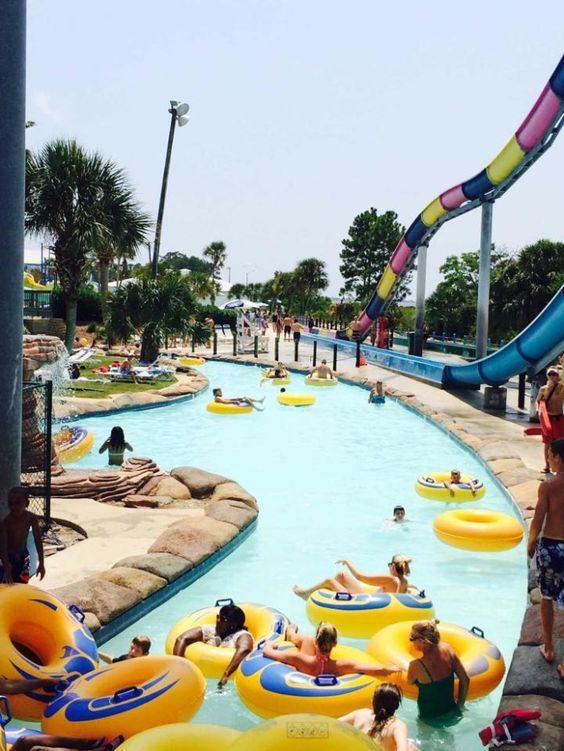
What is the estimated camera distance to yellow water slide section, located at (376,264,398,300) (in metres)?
27.4

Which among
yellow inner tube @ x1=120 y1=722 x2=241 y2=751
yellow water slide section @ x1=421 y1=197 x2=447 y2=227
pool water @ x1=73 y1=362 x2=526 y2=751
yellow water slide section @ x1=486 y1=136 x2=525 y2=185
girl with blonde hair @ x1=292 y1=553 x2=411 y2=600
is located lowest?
pool water @ x1=73 y1=362 x2=526 y2=751

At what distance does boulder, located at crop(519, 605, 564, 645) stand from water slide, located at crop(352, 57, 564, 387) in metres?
8.94

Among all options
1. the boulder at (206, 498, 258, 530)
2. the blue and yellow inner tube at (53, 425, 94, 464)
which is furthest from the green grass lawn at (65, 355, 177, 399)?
the boulder at (206, 498, 258, 530)

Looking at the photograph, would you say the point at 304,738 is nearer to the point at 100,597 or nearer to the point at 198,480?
the point at 100,597

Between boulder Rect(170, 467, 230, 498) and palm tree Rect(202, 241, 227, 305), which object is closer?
boulder Rect(170, 467, 230, 498)

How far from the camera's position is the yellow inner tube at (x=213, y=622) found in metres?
4.97

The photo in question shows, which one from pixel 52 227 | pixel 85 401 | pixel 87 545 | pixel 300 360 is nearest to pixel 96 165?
pixel 52 227

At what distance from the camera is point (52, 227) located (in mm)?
19750

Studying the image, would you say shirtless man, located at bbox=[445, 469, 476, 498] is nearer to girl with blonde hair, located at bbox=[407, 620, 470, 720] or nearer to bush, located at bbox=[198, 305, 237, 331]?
girl with blonde hair, located at bbox=[407, 620, 470, 720]

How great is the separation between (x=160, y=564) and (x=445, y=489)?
432 centimetres

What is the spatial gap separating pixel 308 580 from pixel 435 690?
3001 millimetres

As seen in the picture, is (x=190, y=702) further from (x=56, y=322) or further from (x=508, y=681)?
(x=56, y=322)

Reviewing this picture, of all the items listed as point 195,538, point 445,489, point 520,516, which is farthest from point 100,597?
point 445,489

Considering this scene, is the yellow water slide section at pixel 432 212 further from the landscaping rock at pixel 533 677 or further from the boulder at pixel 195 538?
the landscaping rock at pixel 533 677
